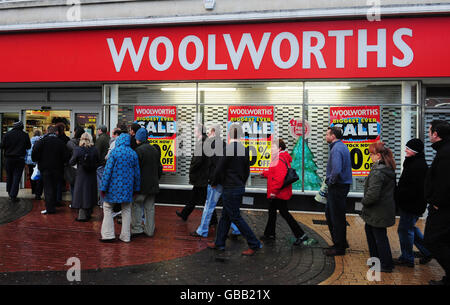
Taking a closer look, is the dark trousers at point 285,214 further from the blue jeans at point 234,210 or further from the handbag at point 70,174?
the handbag at point 70,174

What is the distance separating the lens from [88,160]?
7.29m

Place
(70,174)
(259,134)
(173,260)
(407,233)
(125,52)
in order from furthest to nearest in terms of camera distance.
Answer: (125,52) → (259,134) → (70,174) → (173,260) → (407,233)

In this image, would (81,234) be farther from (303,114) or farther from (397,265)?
(303,114)

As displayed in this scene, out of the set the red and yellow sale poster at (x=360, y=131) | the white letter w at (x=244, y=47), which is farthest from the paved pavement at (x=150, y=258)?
the white letter w at (x=244, y=47)

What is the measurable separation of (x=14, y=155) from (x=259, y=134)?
652 centimetres

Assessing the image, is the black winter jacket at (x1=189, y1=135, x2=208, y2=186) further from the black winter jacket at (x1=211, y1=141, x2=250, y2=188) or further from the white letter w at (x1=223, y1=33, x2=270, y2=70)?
the white letter w at (x1=223, y1=33, x2=270, y2=70)

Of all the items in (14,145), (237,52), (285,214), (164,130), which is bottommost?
(285,214)

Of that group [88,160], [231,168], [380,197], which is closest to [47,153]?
[88,160]

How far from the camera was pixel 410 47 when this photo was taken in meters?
8.57

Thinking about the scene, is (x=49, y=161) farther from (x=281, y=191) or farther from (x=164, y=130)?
(x=281, y=191)

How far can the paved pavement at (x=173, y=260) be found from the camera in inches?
185

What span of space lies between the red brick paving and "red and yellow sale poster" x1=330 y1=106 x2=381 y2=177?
438 cm

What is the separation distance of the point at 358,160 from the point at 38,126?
9900 millimetres
